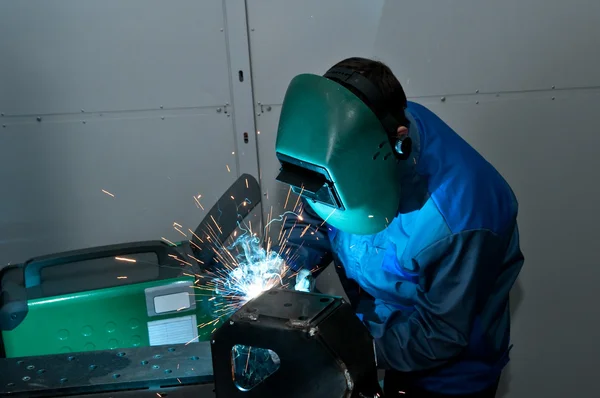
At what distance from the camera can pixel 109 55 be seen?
2074 mm

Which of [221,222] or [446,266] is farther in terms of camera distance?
[221,222]

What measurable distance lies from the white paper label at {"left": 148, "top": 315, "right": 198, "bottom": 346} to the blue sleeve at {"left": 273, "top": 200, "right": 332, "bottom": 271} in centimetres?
41

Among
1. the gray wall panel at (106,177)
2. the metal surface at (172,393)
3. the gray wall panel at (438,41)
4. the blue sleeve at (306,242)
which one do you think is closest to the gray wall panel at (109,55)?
the gray wall panel at (106,177)

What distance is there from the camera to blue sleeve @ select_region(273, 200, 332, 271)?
1.81 m

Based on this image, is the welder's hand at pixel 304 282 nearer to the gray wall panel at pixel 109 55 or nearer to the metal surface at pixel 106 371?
the metal surface at pixel 106 371

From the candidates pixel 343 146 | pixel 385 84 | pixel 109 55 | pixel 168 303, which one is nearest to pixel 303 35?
pixel 109 55

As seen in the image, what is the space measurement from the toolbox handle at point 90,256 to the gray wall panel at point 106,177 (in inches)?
22.7

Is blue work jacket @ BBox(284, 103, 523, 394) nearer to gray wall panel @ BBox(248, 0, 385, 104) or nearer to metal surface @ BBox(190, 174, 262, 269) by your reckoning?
metal surface @ BBox(190, 174, 262, 269)

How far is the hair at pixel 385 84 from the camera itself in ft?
4.11

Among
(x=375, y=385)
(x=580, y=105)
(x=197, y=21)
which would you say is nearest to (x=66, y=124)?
(x=197, y=21)

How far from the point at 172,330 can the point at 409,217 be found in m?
0.78

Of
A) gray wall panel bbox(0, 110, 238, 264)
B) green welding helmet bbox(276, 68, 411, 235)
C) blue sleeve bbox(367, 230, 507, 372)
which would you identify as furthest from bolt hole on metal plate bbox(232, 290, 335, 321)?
gray wall panel bbox(0, 110, 238, 264)

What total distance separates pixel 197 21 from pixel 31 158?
877 millimetres

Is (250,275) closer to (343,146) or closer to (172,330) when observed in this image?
(172,330)
